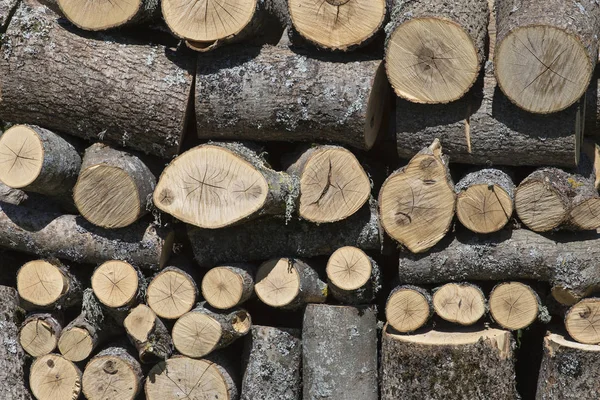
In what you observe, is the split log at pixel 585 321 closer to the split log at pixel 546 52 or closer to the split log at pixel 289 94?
the split log at pixel 546 52

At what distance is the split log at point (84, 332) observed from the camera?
4.08 meters

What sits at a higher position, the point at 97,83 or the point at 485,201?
the point at 97,83

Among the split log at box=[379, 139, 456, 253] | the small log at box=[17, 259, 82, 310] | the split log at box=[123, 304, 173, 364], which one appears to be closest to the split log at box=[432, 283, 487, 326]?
the split log at box=[379, 139, 456, 253]

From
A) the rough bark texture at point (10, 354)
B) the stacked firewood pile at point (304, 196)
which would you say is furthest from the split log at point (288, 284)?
the rough bark texture at point (10, 354)

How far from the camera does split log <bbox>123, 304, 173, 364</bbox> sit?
12.9 ft

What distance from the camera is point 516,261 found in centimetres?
364

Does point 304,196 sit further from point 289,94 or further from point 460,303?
point 460,303

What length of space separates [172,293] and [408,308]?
125 cm

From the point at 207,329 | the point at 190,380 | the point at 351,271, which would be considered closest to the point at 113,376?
the point at 190,380

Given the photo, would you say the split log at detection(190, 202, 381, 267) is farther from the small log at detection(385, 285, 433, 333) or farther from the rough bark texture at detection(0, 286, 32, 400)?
the rough bark texture at detection(0, 286, 32, 400)

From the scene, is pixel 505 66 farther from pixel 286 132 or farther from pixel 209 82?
pixel 209 82

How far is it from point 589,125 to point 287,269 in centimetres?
172

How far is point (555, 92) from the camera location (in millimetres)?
3354

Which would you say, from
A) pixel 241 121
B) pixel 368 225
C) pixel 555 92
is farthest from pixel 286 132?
pixel 555 92
